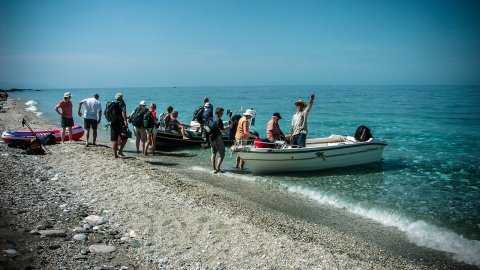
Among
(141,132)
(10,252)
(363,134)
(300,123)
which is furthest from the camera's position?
(363,134)

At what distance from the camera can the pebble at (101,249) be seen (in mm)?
4823

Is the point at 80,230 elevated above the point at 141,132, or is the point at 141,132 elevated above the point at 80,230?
the point at 141,132

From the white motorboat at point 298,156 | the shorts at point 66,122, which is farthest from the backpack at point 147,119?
the white motorboat at point 298,156

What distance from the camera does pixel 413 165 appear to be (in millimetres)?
13422

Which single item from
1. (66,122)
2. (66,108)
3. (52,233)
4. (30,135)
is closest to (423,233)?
(52,233)

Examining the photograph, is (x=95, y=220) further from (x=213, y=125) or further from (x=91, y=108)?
(x=91, y=108)

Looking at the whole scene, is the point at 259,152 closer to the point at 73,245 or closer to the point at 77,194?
the point at 77,194

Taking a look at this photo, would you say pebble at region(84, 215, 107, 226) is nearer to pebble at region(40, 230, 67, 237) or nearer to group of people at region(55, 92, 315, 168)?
pebble at region(40, 230, 67, 237)

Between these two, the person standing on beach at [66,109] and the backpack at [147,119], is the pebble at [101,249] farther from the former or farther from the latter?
the person standing on beach at [66,109]

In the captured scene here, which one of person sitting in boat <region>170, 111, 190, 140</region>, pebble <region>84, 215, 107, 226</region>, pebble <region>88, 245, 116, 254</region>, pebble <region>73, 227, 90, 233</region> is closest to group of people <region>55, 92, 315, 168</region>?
person sitting in boat <region>170, 111, 190, 140</region>

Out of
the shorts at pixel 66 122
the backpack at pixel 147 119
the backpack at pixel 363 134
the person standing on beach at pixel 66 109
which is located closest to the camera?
the person standing on beach at pixel 66 109

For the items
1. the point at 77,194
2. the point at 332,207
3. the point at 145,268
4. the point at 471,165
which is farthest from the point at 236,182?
the point at 471,165

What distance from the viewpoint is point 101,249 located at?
16.0ft

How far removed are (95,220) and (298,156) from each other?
7042 millimetres
